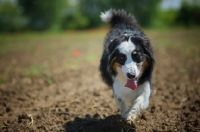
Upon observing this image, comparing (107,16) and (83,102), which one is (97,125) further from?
(107,16)

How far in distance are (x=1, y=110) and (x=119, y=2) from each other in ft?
113

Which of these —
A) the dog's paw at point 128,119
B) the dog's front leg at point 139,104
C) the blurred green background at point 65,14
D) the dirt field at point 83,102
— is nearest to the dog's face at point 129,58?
the dog's front leg at point 139,104

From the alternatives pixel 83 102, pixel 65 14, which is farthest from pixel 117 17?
pixel 65 14

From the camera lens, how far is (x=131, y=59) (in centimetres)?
348

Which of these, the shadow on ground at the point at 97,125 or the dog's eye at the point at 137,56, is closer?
the dog's eye at the point at 137,56

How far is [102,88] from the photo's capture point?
20.5 feet

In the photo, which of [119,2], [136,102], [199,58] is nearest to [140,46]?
[136,102]

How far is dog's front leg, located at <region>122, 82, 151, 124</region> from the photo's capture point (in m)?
3.47

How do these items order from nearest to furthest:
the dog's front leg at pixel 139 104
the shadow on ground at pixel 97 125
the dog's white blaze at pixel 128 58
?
the dog's white blaze at pixel 128 58 < the dog's front leg at pixel 139 104 < the shadow on ground at pixel 97 125

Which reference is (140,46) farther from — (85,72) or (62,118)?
(85,72)

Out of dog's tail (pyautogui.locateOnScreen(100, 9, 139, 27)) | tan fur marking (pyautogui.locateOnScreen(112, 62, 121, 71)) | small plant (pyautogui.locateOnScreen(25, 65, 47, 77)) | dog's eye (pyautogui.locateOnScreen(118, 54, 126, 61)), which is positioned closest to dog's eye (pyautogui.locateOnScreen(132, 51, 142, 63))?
dog's eye (pyautogui.locateOnScreen(118, 54, 126, 61))

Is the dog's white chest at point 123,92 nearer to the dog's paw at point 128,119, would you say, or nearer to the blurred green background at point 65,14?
the dog's paw at point 128,119

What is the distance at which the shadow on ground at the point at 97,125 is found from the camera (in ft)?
12.4

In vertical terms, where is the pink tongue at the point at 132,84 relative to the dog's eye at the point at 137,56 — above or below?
below
